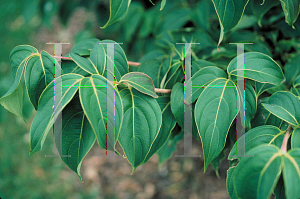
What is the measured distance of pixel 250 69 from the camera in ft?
1.69

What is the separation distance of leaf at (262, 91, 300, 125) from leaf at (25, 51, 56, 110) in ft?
1.48

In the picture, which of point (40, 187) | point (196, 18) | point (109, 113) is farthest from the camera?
point (40, 187)

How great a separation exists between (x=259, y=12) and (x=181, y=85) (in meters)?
0.40

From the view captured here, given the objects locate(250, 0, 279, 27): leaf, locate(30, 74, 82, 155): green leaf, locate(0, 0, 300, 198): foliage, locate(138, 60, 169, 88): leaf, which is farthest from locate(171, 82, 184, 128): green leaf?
locate(250, 0, 279, 27): leaf

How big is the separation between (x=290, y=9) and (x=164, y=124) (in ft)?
1.29

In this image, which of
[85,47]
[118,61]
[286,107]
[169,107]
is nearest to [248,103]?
[286,107]

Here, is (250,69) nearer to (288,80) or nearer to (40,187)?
(288,80)

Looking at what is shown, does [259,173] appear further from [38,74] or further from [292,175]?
[38,74]

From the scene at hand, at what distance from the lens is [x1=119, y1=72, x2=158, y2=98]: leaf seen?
0.48 m

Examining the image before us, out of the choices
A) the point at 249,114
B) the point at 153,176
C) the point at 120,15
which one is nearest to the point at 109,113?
the point at 120,15

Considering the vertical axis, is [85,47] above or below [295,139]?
above

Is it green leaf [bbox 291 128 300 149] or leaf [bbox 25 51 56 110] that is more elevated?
leaf [bbox 25 51 56 110]

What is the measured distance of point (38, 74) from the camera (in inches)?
18.8

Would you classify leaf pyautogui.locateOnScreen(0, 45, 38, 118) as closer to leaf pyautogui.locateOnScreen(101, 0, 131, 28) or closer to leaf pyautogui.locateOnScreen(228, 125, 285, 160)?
leaf pyautogui.locateOnScreen(101, 0, 131, 28)
